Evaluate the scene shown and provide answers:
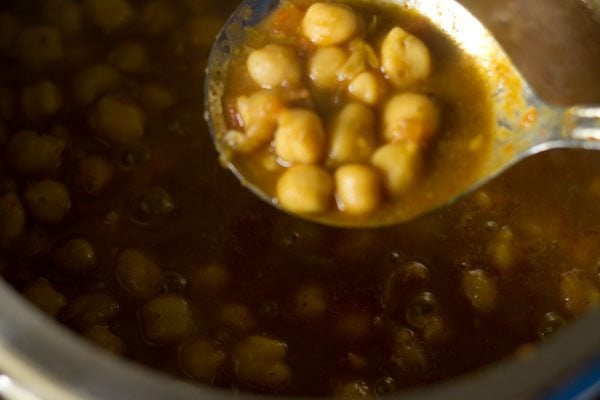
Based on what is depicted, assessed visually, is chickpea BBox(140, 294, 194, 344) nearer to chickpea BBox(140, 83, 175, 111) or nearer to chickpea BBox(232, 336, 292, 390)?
chickpea BBox(232, 336, 292, 390)

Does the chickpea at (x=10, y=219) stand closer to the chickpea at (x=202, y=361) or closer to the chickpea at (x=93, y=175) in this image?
the chickpea at (x=93, y=175)

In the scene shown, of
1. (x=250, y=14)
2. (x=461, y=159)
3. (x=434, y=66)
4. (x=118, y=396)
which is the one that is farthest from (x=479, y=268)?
(x=118, y=396)

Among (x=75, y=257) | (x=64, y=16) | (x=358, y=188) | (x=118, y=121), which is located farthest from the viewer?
(x=64, y=16)

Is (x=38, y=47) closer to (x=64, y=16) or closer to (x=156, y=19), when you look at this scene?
(x=64, y=16)

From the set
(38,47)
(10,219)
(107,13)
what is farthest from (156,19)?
(10,219)

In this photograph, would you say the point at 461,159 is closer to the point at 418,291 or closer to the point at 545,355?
the point at 418,291

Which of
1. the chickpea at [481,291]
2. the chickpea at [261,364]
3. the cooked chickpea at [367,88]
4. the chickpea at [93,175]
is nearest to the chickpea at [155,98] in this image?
the chickpea at [93,175]

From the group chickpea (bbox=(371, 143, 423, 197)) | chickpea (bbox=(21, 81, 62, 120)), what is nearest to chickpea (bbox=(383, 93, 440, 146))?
chickpea (bbox=(371, 143, 423, 197))
